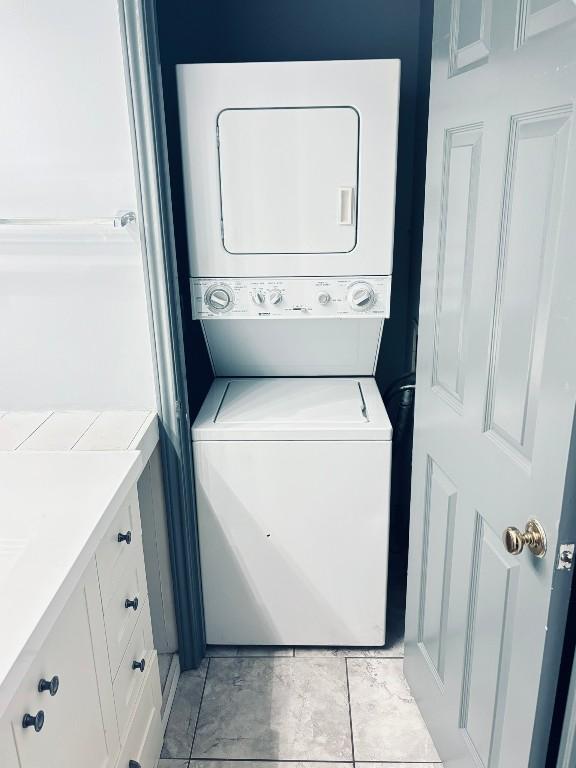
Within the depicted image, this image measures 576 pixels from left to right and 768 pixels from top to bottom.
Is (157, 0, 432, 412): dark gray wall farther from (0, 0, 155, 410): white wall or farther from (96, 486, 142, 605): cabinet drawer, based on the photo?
(96, 486, 142, 605): cabinet drawer

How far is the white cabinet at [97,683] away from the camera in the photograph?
1.04 metres

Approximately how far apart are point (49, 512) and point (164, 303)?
0.66 meters

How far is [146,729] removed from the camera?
171cm

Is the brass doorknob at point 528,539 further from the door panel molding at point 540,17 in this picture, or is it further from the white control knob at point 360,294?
the white control knob at point 360,294

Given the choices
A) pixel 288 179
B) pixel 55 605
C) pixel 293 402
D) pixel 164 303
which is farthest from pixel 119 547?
pixel 288 179

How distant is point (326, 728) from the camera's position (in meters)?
1.93

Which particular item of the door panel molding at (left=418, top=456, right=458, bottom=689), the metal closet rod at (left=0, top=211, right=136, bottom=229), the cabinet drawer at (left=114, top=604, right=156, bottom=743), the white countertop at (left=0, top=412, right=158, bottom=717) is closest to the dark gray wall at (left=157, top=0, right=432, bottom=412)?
the metal closet rod at (left=0, top=211, right=136, bottom=229)

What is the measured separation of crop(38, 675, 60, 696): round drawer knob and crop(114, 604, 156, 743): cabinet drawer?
0.40m

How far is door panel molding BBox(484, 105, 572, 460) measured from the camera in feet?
3.47

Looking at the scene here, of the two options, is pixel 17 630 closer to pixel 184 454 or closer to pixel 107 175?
pixel 184 454

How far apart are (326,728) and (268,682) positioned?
26cm

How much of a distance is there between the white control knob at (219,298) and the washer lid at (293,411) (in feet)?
1.11

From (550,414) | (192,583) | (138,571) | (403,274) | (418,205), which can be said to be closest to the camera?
(550,414)

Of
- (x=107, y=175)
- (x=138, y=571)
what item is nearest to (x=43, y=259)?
(x=107, y=175)
